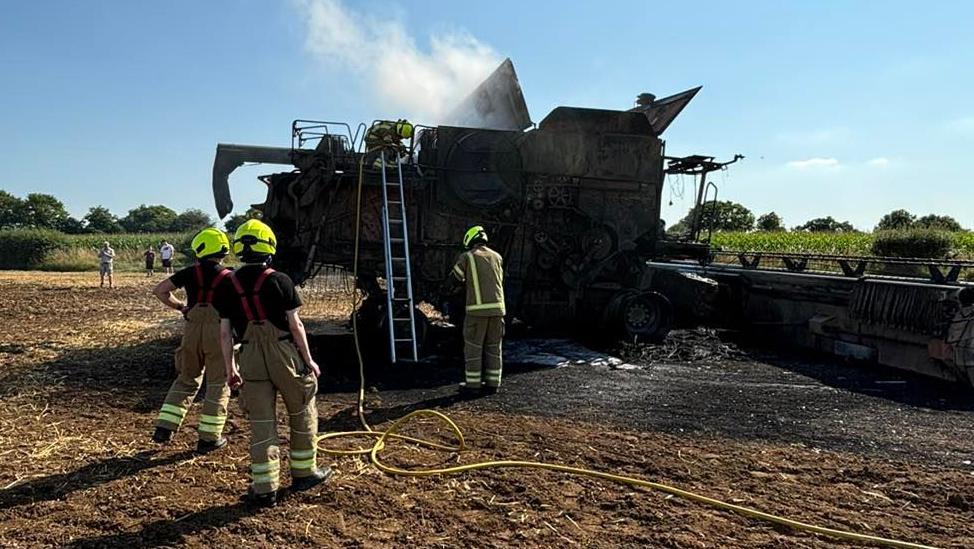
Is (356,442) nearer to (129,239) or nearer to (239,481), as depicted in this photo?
(239,481)

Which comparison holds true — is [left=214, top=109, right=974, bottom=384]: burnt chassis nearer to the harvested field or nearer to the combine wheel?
the combine wheel

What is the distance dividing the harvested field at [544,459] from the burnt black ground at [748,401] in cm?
4

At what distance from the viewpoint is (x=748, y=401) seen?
23.4 feet

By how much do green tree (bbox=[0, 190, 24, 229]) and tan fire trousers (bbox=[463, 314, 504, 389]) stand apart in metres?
96.6

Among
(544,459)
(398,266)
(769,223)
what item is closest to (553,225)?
(398,266)

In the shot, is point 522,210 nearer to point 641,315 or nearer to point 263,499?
point 641,315

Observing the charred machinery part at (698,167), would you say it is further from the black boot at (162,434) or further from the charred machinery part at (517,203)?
the black boot at (162,434)

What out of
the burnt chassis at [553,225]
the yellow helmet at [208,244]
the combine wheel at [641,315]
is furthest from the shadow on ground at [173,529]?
the combine wheel at [641,315]

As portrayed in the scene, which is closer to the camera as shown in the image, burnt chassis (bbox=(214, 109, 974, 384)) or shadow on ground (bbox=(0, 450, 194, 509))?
→ shadow on ground (bbox=(0, 450, 194, 509))

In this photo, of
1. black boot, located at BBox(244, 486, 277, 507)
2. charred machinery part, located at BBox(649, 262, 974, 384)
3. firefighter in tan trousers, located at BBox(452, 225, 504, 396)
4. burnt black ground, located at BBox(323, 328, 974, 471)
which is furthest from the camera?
charred machinery part, located at BBox(649, 262, 974, 384)

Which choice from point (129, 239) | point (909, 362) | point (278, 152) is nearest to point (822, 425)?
point (909, 362)

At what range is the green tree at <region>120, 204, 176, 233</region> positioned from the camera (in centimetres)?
9812

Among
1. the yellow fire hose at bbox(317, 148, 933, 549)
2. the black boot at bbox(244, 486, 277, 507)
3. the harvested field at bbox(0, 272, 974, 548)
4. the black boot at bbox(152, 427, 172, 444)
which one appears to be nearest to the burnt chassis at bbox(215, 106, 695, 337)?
the harvested field at bbox(0, 272, 974, 548)

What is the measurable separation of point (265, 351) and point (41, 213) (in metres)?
98.2
